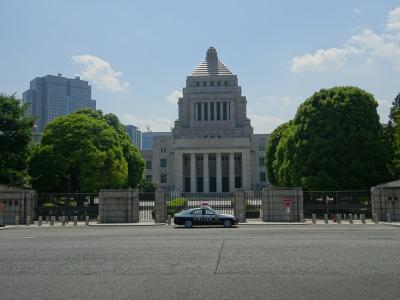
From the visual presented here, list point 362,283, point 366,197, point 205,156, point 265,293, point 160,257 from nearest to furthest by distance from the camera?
point 265,293 < point 362,283 < point 160,257 < point 366,197 < point 205,156

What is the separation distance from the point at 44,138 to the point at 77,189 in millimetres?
5766

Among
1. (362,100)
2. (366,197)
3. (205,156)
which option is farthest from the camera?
(205,156)

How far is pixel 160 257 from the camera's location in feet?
46.1

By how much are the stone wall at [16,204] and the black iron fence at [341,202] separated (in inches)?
838

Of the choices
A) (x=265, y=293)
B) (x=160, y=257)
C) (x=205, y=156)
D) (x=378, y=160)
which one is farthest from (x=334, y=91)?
(x=205, y=156)

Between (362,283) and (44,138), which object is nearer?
(362,283)

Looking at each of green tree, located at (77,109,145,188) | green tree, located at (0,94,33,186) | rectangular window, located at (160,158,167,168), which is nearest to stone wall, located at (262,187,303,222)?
green tree, located at (0,94,33,186)

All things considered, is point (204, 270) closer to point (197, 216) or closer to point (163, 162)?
point (197, 216)

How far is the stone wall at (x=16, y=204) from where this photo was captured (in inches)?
1337

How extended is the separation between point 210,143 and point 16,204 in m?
59.2

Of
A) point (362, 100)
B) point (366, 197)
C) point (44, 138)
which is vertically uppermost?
point (362, 100)

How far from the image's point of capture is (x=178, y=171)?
297ft

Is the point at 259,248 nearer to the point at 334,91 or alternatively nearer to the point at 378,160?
the point at 378,160

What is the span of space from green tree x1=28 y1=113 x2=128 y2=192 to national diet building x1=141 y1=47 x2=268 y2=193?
47354 millimetres
